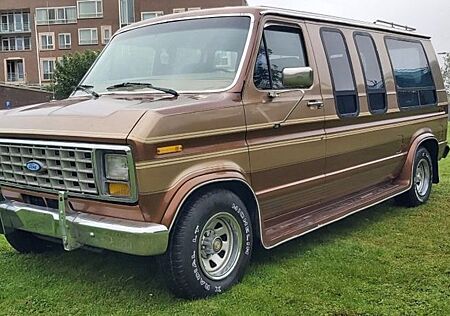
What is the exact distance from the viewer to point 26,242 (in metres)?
5.30

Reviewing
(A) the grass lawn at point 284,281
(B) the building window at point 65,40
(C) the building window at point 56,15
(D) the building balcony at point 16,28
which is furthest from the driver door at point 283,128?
(D) the building balcony at point 16,28

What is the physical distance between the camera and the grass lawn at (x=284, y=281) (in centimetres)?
407

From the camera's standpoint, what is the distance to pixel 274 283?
4.52 meters

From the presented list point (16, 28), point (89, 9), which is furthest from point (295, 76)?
point (16, 28)

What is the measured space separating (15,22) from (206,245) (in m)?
60.1

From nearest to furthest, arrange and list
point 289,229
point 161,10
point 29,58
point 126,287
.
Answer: point 126,287 → point 289,229 → point 161,10 → point 29,58

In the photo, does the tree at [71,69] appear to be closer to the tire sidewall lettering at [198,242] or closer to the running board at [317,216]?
the running board at [317,216]

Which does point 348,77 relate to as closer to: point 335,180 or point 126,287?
point 335,180

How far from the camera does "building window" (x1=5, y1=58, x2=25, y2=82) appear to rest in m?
57.0

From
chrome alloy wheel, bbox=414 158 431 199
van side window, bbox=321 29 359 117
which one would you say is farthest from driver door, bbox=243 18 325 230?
chrome alloy wheel, bbox=414 158 431 199

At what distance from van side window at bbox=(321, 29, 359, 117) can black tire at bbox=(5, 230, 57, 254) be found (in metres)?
3.31

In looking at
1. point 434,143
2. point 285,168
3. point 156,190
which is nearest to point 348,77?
point 285,168

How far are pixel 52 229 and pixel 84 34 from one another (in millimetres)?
52939

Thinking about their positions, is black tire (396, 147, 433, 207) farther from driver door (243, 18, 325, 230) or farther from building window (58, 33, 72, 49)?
building window (58, 33, 72, 49)
